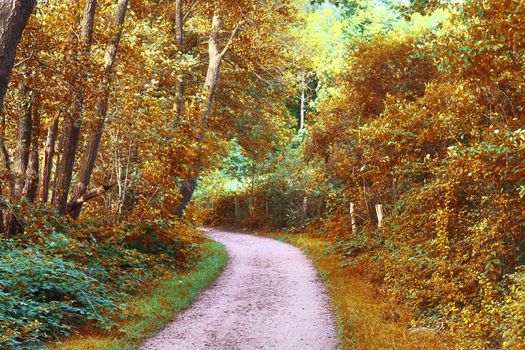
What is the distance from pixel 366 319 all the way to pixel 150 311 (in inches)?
146

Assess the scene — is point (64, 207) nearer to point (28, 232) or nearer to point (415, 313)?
point (28, 232)

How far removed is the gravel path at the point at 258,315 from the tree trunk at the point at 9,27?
4.22 metres

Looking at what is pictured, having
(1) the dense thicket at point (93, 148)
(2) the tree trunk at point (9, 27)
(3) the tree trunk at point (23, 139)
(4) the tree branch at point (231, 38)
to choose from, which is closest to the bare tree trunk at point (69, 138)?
(1) the dense thicket at point (93, 148)

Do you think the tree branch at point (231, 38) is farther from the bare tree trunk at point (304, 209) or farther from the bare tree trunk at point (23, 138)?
the bare tree trunk at point (304, 209)

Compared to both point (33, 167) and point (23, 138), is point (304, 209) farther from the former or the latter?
point (23, 138)

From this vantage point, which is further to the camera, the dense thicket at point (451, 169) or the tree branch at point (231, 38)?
the tree branch at point (231, 38)

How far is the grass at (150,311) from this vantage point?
23.7ft

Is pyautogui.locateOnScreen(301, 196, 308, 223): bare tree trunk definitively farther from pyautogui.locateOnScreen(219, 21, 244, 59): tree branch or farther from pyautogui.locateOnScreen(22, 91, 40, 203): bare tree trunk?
pyautogui.locateOnScreen(22, 91, 40, 203): bare tree trunk

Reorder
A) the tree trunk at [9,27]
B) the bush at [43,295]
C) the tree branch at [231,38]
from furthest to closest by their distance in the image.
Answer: the tree branch at [231,38] → the bush at [43,295] → the tree trunk at [9,27]

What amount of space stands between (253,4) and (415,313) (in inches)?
420

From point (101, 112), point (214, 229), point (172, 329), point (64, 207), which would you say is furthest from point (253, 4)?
point (214, 229)

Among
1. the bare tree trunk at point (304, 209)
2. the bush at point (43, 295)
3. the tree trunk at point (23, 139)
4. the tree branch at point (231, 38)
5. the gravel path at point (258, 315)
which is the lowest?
the gravel path at point (258, 315)

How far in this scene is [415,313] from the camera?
877cm

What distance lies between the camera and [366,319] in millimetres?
8727
